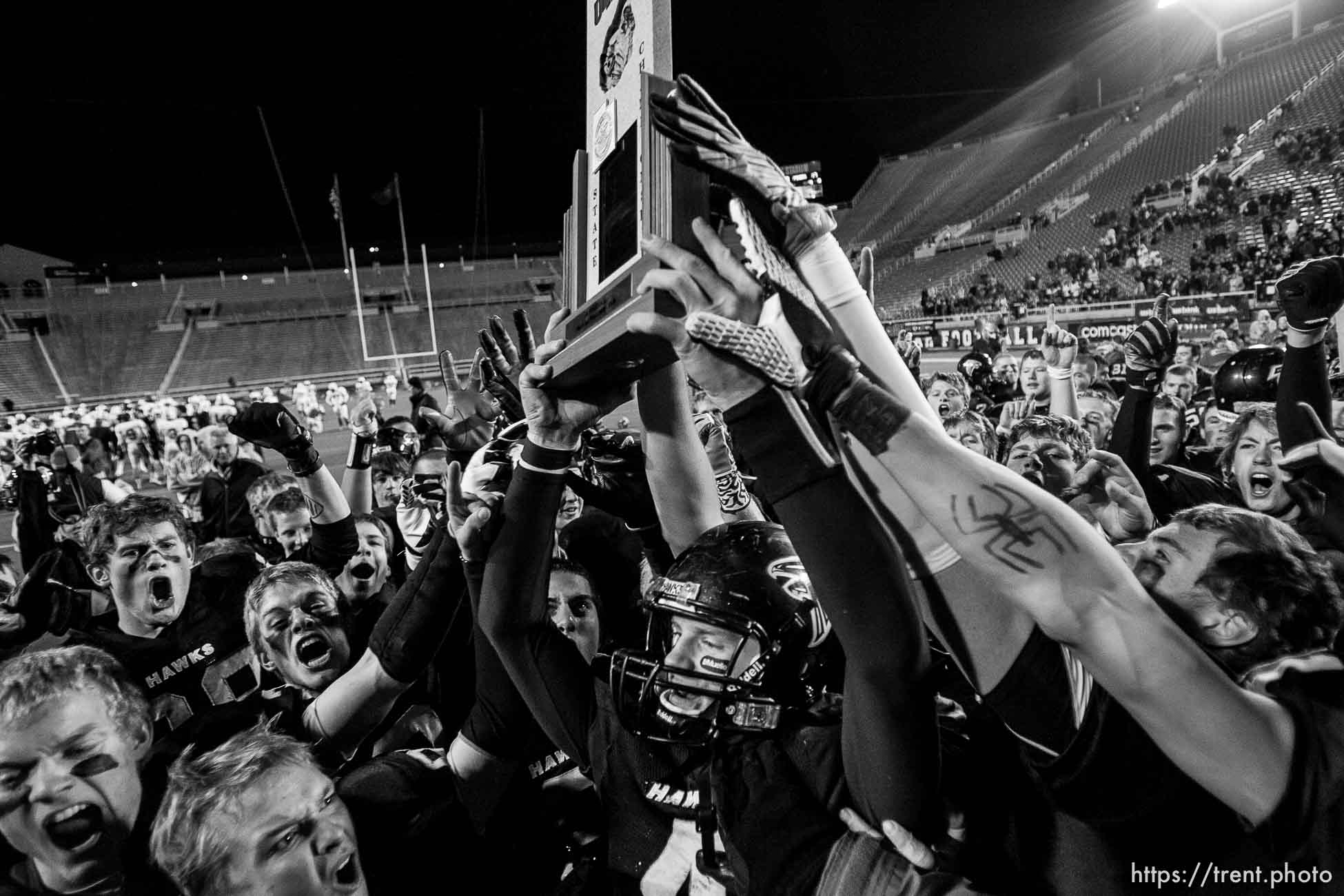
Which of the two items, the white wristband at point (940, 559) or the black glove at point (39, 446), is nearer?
the white wristband at point (940, 559)

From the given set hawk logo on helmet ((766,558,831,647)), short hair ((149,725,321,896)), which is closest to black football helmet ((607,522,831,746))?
hawk logo on helmet ((766,558,831,647))

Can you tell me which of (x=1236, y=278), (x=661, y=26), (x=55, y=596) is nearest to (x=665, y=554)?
(x=661, y=26)

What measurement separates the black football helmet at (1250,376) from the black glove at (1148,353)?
83.7 inches

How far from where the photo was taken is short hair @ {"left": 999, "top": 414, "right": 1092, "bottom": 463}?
3.79 metres

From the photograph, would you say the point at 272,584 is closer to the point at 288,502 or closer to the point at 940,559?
the point at 288,502

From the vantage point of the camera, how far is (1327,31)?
1036 inches

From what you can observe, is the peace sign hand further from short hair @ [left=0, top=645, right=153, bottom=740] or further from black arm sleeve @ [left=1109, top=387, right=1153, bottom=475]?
short hair @ [left=0, top=645, right=153, bottom=740]

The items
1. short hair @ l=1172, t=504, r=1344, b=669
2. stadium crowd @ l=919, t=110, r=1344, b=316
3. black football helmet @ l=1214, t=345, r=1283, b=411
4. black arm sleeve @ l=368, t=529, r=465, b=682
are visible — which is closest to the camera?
short hair @ l=1172, t=504, r=1344, b=669

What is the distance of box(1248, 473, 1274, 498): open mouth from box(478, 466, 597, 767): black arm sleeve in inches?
121

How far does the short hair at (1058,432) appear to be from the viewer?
379 cm

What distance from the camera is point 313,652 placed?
254 cm

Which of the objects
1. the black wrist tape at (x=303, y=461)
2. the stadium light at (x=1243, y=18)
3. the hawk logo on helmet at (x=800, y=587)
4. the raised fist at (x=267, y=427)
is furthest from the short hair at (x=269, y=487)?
the stadium light at (x=1243, y=18)

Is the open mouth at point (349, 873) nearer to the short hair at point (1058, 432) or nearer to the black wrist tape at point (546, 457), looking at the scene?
the black wrist tape at point (546, 457)

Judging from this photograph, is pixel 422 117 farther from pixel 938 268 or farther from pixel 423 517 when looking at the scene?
pixel 423 517
